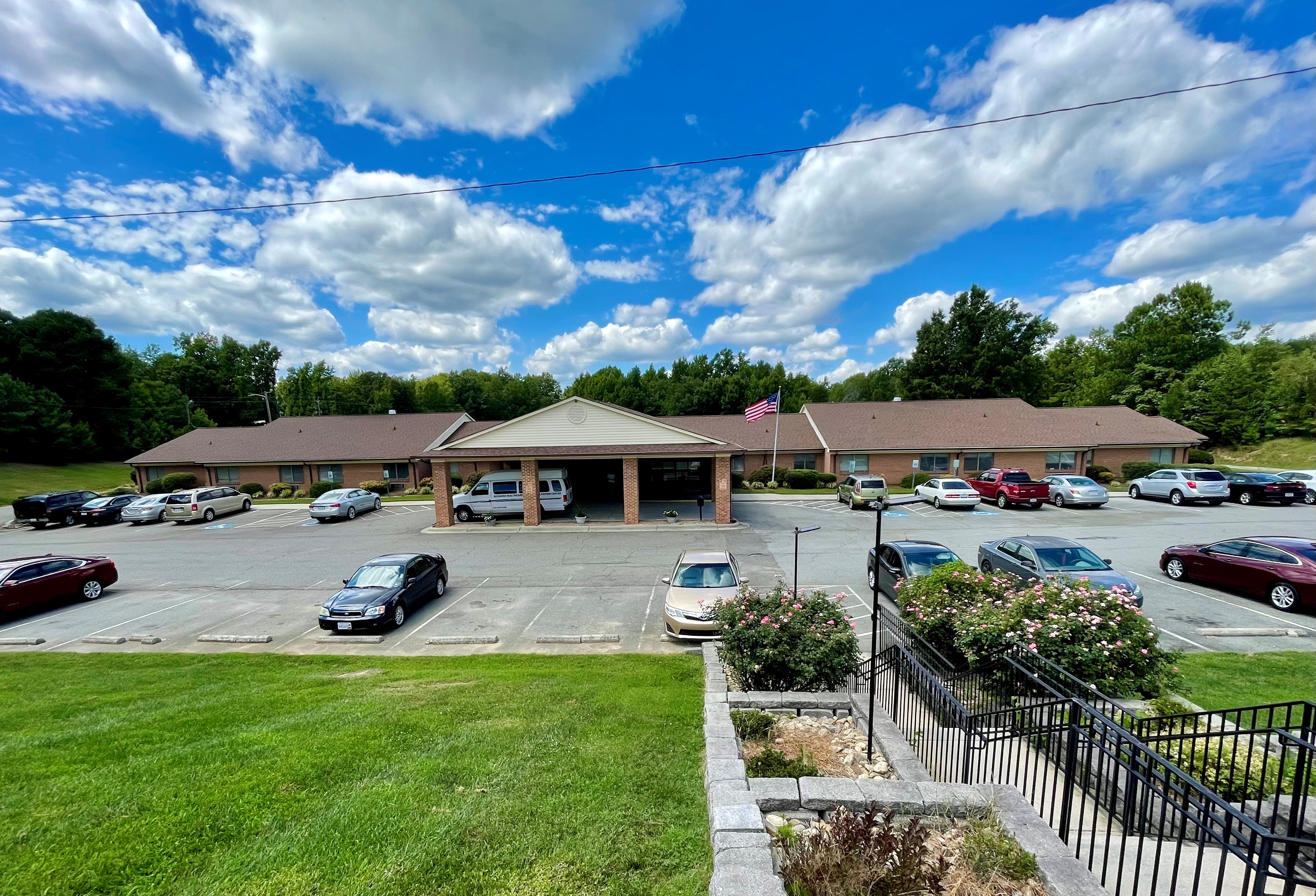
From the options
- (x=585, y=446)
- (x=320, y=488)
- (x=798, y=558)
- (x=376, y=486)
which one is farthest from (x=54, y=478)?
(x=798, y=558)

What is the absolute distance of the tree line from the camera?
44.1 m

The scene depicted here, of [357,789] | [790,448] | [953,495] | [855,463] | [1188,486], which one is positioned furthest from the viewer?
[790,448]

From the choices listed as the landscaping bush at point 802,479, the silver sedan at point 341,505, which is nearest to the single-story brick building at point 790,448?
the landscaping bush at point 802,479

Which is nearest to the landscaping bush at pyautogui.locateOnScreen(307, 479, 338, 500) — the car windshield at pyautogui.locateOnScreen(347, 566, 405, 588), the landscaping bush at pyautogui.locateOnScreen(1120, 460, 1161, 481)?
the car windshield at pyautogui.locateOnScreen(347, 566, 405, 588)

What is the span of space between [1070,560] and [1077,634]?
6543 mm

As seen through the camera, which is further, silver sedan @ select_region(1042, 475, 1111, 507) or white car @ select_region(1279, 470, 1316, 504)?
white car @ select_region(1279, 470, 1316, 504)

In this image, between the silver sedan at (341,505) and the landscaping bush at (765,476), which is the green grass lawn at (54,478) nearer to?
the silver sedan at (341,505)

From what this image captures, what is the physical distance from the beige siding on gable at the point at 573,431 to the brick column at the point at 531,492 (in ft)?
3.17

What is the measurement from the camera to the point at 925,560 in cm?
1165

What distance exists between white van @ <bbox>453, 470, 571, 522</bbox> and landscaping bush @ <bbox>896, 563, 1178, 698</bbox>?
19.8 m

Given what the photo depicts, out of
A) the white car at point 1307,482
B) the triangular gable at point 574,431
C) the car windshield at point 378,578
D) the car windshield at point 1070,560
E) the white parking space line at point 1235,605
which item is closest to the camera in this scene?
the white parking space line at point 1235,605

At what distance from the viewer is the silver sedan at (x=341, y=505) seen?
25.0 metres

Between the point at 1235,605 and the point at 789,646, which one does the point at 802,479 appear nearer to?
the point at 1235,605

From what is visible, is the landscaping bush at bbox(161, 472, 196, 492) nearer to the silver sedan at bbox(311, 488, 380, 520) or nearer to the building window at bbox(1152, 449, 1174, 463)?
the silver sedan at bbox(311, 488, 380, 520)
